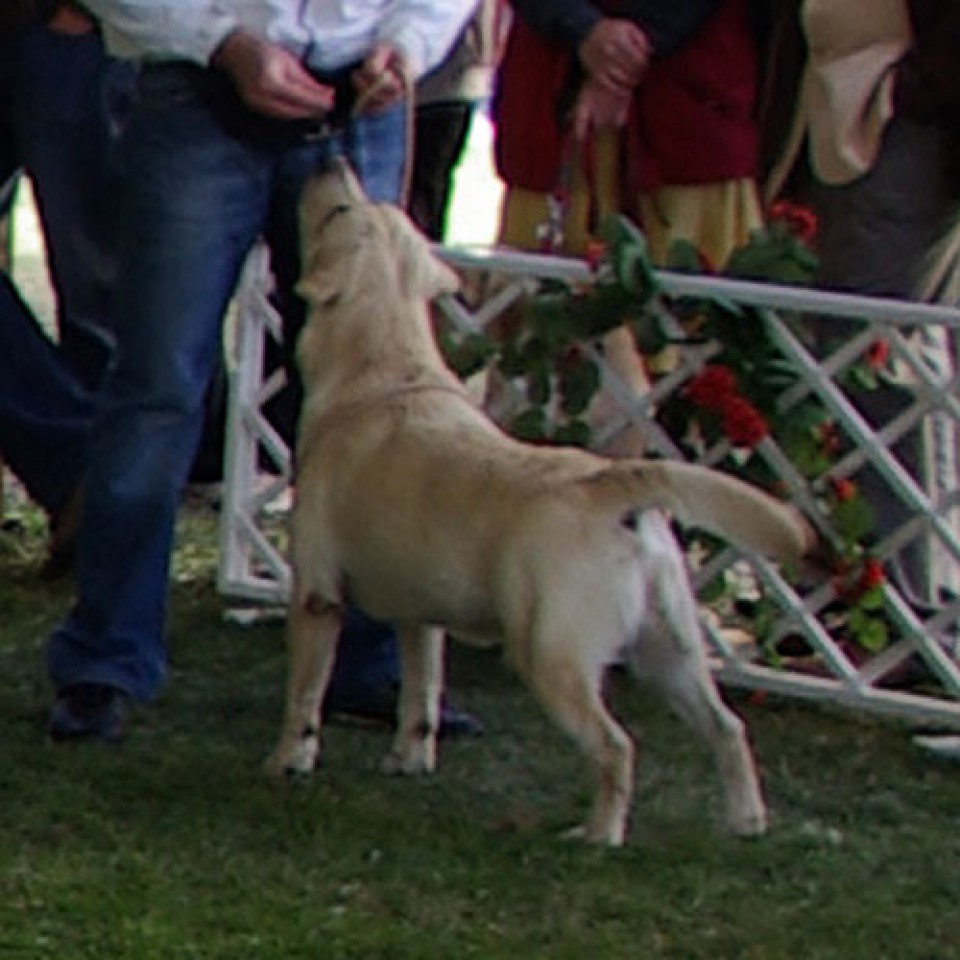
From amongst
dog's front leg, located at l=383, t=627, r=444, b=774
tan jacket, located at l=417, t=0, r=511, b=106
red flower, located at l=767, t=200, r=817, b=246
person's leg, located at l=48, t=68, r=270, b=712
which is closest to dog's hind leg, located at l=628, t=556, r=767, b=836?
dog's front leg, located at l=383, t=627, r=444, b=774

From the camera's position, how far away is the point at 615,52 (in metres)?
5.84

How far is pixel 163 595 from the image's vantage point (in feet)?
17.1

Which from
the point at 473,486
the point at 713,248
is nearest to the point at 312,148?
the point at 473,486

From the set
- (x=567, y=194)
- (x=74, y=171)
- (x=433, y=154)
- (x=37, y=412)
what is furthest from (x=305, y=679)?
(x=433, y=154)

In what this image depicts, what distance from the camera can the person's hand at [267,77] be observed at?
481 centimetres

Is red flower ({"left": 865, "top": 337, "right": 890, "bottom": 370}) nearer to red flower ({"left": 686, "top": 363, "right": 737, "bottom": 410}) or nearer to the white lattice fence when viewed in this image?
the white lattice fence

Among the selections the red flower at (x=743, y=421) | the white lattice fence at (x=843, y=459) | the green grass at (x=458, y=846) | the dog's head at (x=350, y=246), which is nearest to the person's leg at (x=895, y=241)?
the white lattice fence at (x=843, y=459)

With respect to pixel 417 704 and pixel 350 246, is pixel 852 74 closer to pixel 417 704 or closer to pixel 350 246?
pixel 350 246

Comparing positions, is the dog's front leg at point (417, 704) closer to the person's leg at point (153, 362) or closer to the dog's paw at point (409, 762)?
the dog's paw at point (409, 762)

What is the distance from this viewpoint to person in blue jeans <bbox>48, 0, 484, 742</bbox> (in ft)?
16.0

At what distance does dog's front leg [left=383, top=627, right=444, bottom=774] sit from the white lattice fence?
0.74 m

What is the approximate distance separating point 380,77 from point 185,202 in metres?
0.36

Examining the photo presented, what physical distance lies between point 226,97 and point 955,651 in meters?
1.78

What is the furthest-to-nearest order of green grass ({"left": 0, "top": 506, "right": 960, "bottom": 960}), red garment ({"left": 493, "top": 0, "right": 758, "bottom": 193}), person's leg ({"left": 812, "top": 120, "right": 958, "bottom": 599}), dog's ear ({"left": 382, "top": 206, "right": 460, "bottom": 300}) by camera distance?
red garment ({"left": 493, "top": 0, "right": 758, "bottom": 193}), person's leg ({"left": 812, "top": 120, "right": 958, "bottom": 599}), dog's ear ({"left": 382, "top": 206, "right": 460, "bottom": 300}), green grass ({"left": 0, "top": 506, "right": 960, "bottom": 960})
